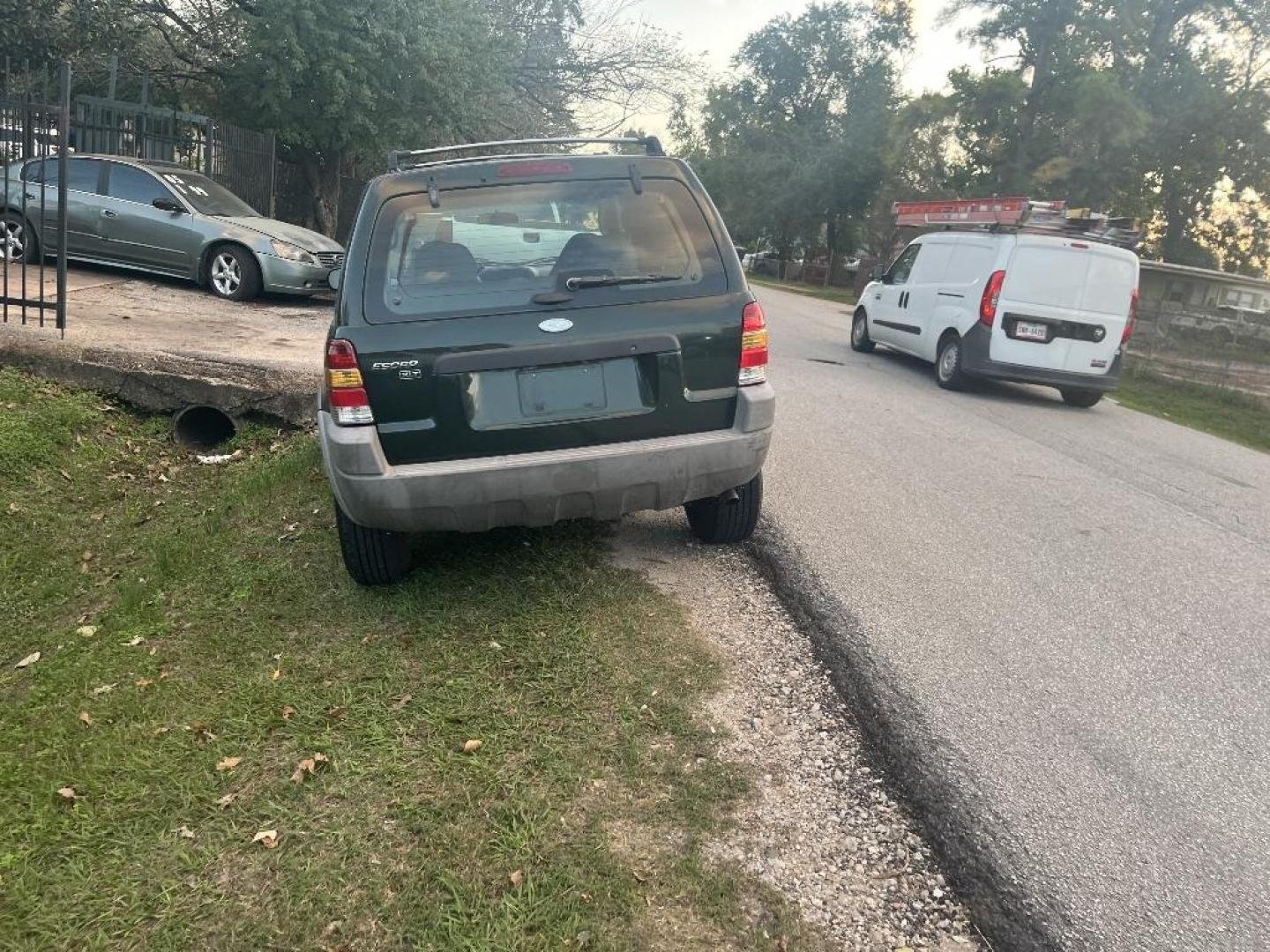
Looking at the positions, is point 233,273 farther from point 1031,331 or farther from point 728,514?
point 1031,331

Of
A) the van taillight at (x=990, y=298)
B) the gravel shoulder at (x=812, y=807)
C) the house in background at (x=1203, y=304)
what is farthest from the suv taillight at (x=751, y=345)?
the house in background at (x=1203, y=304)

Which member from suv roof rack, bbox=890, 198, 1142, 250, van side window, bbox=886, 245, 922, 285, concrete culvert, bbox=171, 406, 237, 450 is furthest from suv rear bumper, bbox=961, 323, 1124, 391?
concrete culvert, bbox=171, 406, 237, 450

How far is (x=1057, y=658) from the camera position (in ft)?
13.2

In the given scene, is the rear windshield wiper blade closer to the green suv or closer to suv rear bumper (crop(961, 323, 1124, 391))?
the green suv

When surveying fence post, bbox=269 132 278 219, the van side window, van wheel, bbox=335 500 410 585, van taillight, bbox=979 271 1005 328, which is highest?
fence post, bbox=269 132 278 219

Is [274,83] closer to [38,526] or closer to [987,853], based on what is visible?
[38,526]

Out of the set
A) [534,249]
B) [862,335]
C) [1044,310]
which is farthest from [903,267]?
[534,249]

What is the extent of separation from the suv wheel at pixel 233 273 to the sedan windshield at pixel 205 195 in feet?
2.02

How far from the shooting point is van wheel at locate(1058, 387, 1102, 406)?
11399mm

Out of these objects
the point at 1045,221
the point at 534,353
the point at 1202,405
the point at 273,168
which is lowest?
the point at 1202,405

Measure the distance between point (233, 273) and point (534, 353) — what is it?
9142mm

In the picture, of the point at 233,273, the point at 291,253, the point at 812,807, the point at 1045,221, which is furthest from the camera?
the point at 291,253

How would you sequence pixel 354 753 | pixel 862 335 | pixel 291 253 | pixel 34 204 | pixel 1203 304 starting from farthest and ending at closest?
pixel 1203 304, pixel 862 335, pixel 291 253, pixel 34 204, pixel 354 753

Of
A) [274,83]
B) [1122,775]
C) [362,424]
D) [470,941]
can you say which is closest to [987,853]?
[1122,775]
